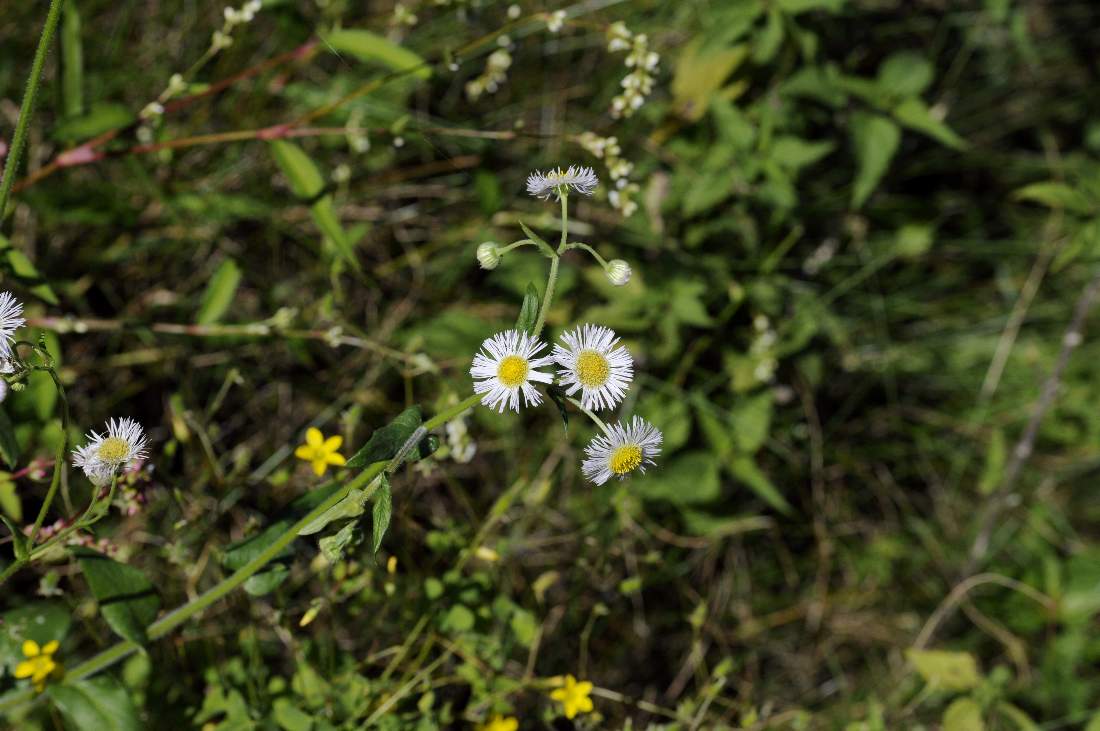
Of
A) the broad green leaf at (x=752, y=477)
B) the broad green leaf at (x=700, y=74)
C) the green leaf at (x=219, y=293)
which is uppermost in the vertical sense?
the broad green leaf at (x=700, y=74)

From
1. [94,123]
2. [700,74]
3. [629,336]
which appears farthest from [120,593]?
[700,74]

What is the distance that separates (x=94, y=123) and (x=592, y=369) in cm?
120

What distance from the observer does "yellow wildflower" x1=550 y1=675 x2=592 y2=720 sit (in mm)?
1677

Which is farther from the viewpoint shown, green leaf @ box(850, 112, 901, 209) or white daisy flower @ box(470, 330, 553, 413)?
green leaf @ box(850, 112, 901, 209)

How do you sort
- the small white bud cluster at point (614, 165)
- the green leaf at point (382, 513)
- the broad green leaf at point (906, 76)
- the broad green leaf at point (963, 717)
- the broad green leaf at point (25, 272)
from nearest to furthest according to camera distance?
the green leaf at point (382, 513)
the broad green leaf at point (25, 272)
the small white bud cluster at point (614, 165)
the broad green leaf at point (963, 717)
the broad green leaf at point (906, 76)

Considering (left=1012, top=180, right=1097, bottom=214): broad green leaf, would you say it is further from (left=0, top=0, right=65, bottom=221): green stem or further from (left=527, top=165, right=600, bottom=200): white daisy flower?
(left=0, top=0, right=65, bottom=221): green stem

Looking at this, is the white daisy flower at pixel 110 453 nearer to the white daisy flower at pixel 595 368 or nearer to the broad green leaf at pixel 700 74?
the white daisy flower at pixel 595 368

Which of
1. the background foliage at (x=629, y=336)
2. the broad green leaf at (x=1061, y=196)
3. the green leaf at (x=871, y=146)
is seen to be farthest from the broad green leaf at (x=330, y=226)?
the broad green leaf at (x=1061, y=196)

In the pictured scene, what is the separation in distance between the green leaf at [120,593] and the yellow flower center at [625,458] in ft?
2.43

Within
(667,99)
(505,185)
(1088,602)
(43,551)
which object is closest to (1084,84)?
(667,99)

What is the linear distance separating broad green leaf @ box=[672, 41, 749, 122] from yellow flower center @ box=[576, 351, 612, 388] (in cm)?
136

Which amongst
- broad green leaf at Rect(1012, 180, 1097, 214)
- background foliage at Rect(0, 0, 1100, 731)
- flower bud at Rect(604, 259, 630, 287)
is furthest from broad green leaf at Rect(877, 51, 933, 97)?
flower bud at Rect(604, 259, 630, 287)

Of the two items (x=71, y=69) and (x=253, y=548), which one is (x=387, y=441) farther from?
(x=71, y=69)

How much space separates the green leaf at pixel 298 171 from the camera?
189 cm
